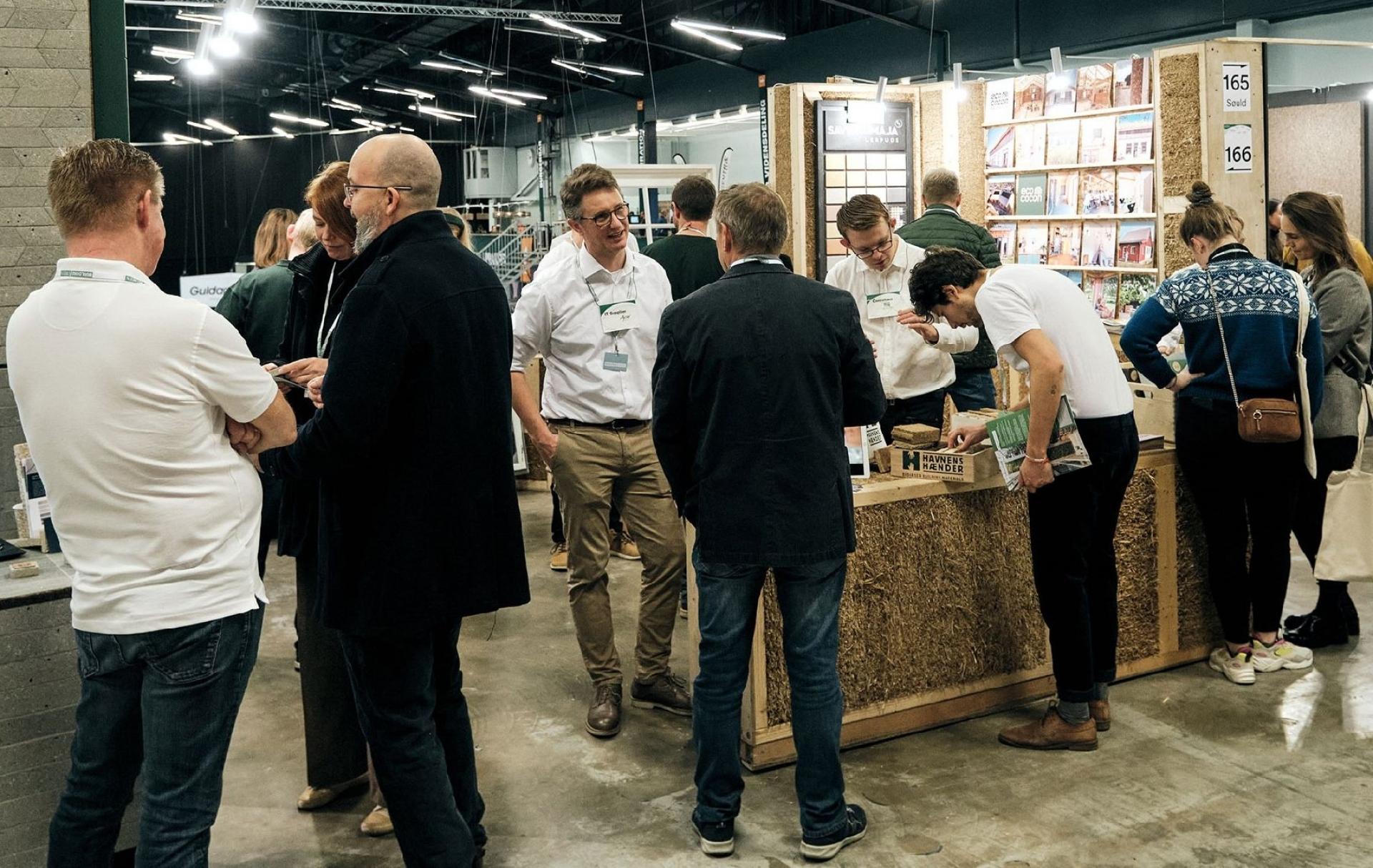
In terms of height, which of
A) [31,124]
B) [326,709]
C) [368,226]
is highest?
[31,124]

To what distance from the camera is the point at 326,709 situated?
304cm

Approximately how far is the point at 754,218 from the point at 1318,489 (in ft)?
8.66

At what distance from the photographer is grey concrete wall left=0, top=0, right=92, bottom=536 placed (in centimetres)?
279

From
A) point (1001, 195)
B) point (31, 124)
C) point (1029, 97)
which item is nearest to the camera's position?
point (31, 124)

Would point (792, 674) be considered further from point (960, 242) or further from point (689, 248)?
point (960, 242)

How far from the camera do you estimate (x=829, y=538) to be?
2.62 metres

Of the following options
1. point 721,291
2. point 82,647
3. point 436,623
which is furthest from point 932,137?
point 82,647

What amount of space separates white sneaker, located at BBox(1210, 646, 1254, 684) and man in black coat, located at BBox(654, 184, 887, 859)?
164 centimetres

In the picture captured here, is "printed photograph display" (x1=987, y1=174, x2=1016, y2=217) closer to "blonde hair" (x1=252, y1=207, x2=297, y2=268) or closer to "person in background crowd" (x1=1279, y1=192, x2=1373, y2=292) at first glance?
"person in background crowd" (x1=1279, y1=192, x2=1373, y2=292)

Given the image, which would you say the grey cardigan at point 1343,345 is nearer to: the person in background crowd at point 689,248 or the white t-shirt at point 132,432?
the person in background crowd at point 689,248

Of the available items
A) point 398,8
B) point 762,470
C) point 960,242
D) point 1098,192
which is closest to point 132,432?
point 762,470

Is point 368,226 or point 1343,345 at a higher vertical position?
point 368,226

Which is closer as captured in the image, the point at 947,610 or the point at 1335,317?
the point at 947,610

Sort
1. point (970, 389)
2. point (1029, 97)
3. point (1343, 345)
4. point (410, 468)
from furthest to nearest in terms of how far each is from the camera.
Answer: point (1029, 97) → point (970, 389) → point (1343, 345) → point (410, 468)
